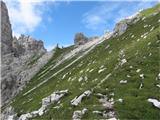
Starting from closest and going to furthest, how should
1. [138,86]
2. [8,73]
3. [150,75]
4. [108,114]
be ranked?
1. [108,114]
2. [138,86]
3. [150,75]
4. [8,73]

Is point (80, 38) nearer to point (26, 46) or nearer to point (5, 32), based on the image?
point (26, 46)

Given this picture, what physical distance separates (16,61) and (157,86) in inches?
3967

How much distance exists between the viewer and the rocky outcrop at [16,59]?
11812 cm

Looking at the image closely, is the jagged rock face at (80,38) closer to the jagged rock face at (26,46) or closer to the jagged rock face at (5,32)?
the jagged rock face at (26,46)

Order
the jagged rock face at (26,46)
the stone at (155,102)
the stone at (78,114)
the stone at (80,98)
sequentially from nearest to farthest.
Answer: the stone at (78,114) → the stone at (155,102) → the stone at (80,98) → the jagged rock face at (26,46)

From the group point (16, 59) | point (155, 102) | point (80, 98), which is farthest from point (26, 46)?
point (155, 102)

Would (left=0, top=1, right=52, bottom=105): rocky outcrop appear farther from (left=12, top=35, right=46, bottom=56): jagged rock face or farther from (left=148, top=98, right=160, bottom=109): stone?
(left=148, top=98, right=160, bottom=109): stone

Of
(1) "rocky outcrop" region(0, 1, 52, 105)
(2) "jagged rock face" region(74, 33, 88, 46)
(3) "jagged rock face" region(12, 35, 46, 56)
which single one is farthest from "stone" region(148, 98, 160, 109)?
(2) "jagged rock face" region(74, 33, 88, 46)

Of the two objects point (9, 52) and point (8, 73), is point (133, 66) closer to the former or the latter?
point (8, 73)

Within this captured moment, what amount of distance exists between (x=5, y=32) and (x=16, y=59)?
18.3m

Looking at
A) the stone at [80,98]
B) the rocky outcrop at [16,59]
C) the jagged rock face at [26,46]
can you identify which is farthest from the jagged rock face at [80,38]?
the stone at [80,98]

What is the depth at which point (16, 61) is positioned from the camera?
138875 millimetres

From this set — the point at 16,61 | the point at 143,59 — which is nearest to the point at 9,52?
the point at 16,61

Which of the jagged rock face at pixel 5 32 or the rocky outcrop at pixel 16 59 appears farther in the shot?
the jagged rock face at pixel 5 32
